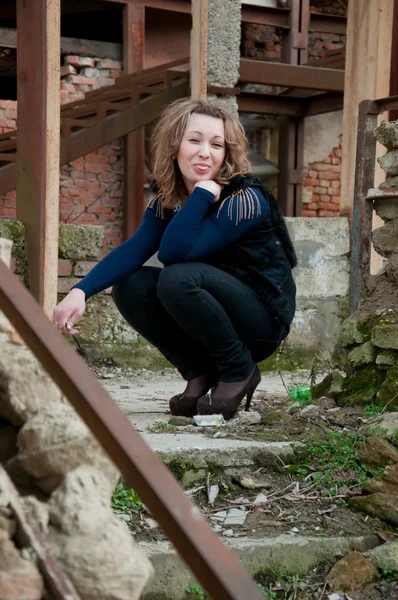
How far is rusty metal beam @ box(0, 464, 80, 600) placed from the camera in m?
1.48

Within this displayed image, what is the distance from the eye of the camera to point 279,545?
2.63 m

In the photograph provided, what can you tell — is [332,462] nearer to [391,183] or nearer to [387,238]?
[387,238]

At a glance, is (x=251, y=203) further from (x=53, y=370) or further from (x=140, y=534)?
(x=53, y=370)

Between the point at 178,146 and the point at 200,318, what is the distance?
664 mm

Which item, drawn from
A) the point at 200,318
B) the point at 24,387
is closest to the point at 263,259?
the point at 200,318

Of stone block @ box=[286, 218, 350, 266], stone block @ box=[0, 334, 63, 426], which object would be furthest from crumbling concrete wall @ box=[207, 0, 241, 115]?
stone block @ box=[0, 334, 63, 426]

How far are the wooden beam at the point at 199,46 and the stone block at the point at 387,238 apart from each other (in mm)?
2414

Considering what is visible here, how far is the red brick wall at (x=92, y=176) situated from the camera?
28.4 ft

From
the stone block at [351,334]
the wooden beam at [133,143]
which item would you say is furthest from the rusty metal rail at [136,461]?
the wooden beam at [133,143]

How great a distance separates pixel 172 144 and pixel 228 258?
48cm

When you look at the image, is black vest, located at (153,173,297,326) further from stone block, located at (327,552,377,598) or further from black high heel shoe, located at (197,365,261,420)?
stone block, located at (327,552,377,598)

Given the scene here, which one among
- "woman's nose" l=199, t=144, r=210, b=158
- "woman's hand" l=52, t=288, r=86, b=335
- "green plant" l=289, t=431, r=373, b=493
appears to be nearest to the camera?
"green plant" l=289, t=431, r=373, b=493

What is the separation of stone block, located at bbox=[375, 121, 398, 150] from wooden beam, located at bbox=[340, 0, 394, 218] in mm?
1956

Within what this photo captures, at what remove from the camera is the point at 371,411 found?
3477 millimetres
